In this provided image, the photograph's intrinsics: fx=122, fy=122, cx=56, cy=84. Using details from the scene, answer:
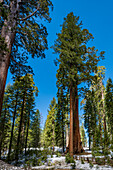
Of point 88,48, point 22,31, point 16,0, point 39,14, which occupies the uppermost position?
point 88,48

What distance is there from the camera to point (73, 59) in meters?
12.0

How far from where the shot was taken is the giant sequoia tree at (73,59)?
11.6m

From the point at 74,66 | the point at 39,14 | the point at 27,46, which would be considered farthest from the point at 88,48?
the point at 27,46

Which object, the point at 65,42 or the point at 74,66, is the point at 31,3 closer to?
the point at 65,42

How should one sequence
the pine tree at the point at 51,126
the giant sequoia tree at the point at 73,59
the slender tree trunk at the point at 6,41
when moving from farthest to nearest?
the pine tree at the point at 51,126 < the giant sequoia tree at the point at 73,59 < the slender tree trunk at the point at 6,41

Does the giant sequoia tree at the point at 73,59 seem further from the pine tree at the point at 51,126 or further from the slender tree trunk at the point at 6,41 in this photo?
the pine tree at the point at 51,126

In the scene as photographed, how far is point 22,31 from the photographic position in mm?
6215

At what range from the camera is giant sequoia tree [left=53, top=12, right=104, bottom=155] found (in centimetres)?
1156

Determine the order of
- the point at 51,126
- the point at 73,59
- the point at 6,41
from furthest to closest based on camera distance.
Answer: the point at 51,126 → the point at 73,59 → the point at 6,41

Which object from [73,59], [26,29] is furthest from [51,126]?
[26,29]

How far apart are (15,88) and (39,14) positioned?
40.8ft

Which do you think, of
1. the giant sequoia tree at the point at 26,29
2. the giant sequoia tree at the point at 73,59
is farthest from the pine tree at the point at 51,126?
the giant sequoia tree at the point at 26,29

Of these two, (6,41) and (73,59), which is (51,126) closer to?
(73,59)

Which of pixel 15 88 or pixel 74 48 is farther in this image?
pixel 15 88
